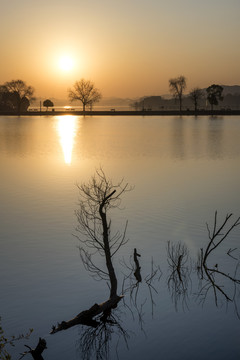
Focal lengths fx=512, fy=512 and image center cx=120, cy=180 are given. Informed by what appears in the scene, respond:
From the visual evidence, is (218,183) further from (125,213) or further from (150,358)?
(150,358)

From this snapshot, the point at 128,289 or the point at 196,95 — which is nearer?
the point at 128,289

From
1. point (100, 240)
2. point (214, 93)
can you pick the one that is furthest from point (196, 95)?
point (100, 240)

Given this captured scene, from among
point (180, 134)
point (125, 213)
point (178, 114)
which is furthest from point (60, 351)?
point (178, 114)

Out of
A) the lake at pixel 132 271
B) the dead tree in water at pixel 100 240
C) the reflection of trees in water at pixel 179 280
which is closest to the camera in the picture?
the lake at pixel 132 271

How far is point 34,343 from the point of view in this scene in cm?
1318

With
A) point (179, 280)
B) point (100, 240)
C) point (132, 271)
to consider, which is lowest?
point (179, 280)

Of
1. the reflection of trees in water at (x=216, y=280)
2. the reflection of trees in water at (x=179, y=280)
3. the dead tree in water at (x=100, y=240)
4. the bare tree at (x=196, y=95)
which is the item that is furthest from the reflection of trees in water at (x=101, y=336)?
the bare tree at (x=196, y=95)

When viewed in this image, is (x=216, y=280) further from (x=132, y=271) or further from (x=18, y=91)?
(x=18, y=91)

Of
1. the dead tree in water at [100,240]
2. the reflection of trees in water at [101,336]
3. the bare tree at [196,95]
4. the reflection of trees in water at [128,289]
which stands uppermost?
the bare tree at [196,95]

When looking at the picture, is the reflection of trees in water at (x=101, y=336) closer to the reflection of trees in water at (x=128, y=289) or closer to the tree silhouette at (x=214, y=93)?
the reflection of trees in water at (x=128, y=289)

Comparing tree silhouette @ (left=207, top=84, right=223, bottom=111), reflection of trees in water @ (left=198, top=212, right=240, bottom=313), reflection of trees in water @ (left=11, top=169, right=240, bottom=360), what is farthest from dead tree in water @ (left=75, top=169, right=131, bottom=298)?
tree silhouette @ (left=207, top=84, right=223, bottom=111)

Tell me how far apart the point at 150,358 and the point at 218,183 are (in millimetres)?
26712

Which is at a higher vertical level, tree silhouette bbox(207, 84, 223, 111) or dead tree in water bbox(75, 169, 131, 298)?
tree silhouette bbox(207, 84, 223, 111)

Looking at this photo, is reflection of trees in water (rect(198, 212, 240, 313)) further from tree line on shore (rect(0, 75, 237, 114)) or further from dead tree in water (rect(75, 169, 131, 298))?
tree line on shore (rect(0, 75, 237, 114))
